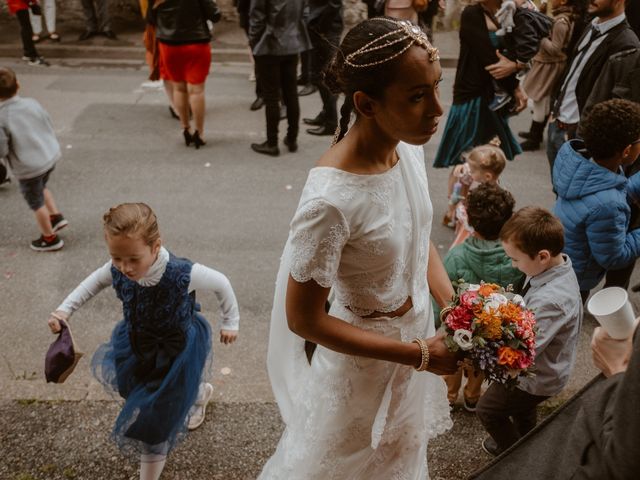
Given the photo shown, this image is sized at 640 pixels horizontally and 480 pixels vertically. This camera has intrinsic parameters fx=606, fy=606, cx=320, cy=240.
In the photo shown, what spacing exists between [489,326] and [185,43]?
533 cm

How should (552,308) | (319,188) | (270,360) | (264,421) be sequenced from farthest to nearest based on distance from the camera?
1. (264,421)
2. (552,308)
3. (270,360)
4. (319,188)

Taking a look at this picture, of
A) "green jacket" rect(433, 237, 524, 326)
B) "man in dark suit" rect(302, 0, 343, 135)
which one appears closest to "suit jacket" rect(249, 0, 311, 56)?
"man in dark suit" rect(302, 0, 343, 135)

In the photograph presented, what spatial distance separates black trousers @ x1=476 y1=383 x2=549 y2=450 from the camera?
2855 mm

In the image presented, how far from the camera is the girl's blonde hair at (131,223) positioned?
98.1 inches

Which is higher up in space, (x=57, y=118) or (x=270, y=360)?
(x=270, y=360)

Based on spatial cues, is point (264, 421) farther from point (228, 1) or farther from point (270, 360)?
point (228, 1)

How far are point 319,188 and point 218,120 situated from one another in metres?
6.25

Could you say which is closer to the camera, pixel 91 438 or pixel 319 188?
pixel 319 188

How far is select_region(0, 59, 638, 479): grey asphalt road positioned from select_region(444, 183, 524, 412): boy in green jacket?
2.88 feet

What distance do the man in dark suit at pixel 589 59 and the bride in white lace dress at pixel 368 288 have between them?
3.17 metres

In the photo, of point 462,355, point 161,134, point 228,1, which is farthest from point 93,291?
point 228,1

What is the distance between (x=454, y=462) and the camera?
10.5 ft

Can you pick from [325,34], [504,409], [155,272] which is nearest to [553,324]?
[504,409]

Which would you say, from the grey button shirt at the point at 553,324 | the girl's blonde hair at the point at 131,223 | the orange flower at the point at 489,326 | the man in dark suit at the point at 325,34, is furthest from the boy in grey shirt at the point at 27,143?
the orange flower at the point at 489,326
